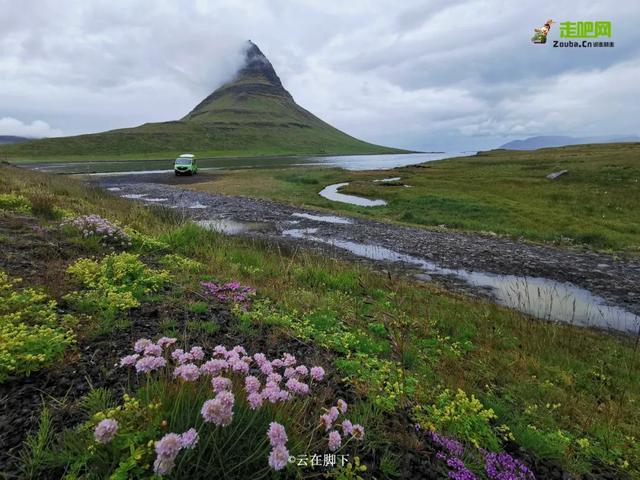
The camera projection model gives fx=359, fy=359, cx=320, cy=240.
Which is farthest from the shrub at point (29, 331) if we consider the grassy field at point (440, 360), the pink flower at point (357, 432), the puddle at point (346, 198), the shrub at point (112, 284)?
the puddle at point (346, 198)

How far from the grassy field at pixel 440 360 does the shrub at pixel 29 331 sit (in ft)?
0.99

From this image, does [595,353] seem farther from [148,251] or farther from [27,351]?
[148,251]

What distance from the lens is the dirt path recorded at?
42.6 ft

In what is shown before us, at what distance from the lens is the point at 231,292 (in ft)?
25.8

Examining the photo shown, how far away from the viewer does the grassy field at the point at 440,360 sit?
4379mm

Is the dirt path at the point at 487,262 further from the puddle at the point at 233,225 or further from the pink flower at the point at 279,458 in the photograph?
the pink flower at the point at 279,458

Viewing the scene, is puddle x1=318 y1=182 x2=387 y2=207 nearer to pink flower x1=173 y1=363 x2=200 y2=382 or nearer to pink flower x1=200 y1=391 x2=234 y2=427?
pink flower x1=173 y1=363 x2=200 y2=382

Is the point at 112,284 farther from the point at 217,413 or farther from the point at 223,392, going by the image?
the point at 217,413

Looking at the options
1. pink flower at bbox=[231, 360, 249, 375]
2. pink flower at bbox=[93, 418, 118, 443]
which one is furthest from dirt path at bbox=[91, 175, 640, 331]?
pink flower at bbox=[93, 418, 118, 443]

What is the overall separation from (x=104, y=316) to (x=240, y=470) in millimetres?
3997

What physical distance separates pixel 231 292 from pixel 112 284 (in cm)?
229

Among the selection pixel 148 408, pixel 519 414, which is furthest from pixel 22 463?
pixel 519 414

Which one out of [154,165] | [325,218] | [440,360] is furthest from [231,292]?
[154,165]

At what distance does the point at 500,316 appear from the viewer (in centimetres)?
1016
